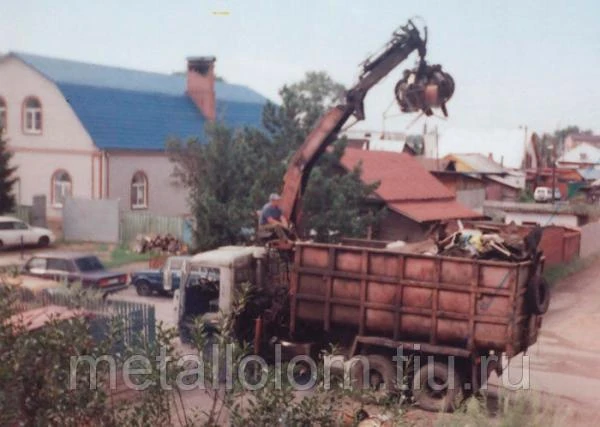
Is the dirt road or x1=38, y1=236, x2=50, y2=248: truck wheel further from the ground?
x1=38, y1=236, x2=50, y2=248: truck wheel

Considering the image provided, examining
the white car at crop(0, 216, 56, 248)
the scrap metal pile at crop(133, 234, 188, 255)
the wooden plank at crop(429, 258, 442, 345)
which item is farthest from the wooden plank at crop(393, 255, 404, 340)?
the white car at crop(0, 216, 56, 248)

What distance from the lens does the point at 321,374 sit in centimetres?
715

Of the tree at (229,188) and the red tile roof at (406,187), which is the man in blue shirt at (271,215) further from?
the red tile roof at (406,187)

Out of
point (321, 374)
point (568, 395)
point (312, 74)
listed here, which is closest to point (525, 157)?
point (312, 74)

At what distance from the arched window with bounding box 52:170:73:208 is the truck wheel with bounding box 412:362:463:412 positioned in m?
24.9

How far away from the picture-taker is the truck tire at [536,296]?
12.5 metres

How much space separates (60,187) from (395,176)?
15.2 m

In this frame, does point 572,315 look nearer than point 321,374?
No

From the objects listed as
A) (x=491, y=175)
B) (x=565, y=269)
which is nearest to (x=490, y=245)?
(x=565, y=269)

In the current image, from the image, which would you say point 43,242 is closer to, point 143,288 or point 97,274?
point 143,288

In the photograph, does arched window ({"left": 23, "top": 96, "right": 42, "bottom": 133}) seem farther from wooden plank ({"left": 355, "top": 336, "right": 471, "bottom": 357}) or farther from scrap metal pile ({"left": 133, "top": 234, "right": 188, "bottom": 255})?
wooden plank ({"left": 355, "top": 336, "right": 471, "bottom": 357})

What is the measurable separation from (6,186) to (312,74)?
6243 centimetres

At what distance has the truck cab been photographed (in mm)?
13883

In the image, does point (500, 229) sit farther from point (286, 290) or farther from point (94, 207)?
point (94, 207)
